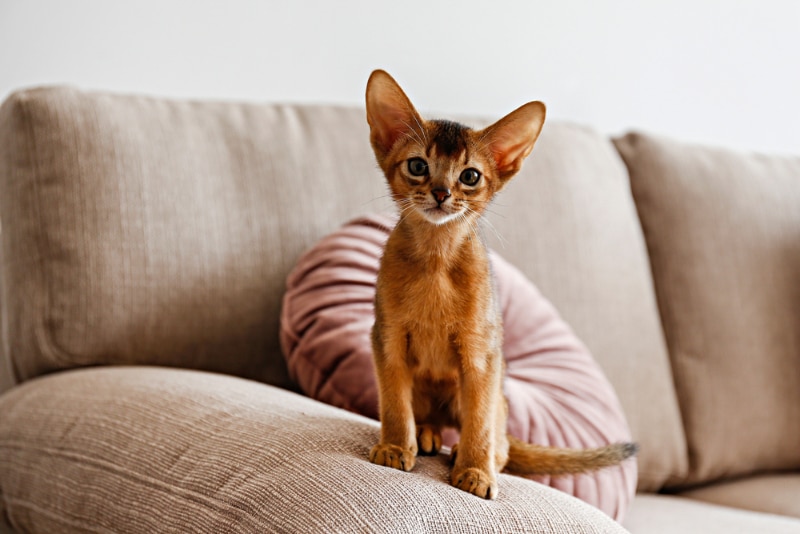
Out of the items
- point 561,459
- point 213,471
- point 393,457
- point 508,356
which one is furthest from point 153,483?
point 508,356

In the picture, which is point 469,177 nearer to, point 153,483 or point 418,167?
point 418,167

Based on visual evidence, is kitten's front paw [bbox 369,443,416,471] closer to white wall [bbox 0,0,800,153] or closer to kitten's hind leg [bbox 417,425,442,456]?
kitten's hind leg [bbox 417,425,442,456]

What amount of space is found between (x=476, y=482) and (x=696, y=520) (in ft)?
2.39

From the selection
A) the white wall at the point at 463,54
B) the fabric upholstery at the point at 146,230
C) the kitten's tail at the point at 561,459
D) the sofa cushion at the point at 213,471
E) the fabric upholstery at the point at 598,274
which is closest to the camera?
the sofa cushion at the point at 213,471

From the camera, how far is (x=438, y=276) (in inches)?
34.7

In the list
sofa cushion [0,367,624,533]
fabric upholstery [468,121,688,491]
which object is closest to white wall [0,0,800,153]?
fabric upholstery [468,121,688,491]

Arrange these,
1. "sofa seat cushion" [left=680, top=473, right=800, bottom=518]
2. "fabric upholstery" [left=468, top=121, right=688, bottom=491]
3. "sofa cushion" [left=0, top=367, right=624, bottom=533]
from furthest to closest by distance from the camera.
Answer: "fabric upholstery" [left=468, top=121, right=688, bottom=491] → "sofa seat cushion" [left=680, top=473, right=800, bottom=518] → "sofa cushion" [left=0, top=367, right=624, bottom=533]

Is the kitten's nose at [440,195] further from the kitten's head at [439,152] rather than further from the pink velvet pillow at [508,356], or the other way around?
the pink velvet pillow at [508,356]

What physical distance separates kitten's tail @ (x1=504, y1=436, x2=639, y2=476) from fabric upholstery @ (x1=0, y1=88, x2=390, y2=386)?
56cm

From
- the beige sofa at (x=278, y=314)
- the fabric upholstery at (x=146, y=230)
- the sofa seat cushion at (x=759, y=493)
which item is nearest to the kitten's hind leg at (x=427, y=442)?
the beige sofa at (x=278, y=314)

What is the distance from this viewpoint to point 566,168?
1.80 metres

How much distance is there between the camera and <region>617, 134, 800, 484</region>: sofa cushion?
1.78m

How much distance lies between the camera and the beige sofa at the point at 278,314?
87cm

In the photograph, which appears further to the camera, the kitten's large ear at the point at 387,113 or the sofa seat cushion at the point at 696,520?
the sofa seat cushion at the point at 696,520
